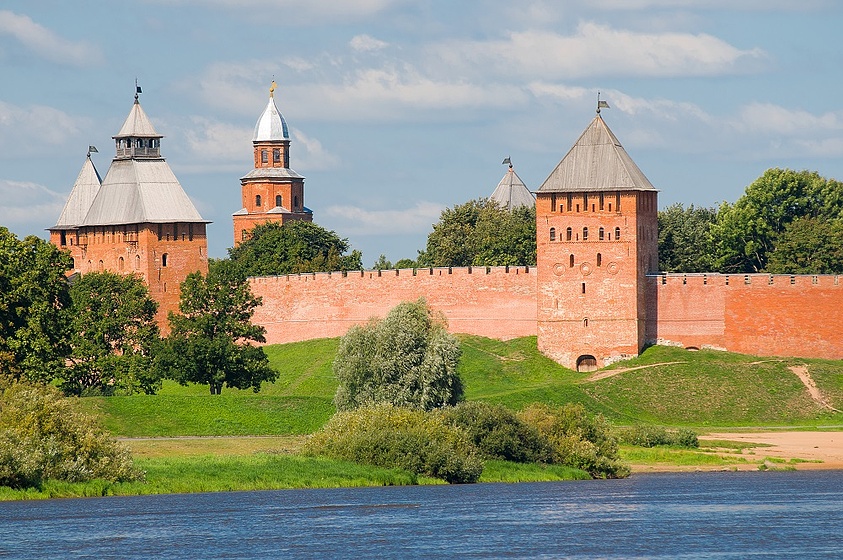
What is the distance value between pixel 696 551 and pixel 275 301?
42.3 meters

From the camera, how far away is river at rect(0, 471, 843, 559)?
118ft

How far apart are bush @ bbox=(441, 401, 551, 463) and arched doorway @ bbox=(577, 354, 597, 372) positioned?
A: 17.7m

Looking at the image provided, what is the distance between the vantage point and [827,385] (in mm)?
62125

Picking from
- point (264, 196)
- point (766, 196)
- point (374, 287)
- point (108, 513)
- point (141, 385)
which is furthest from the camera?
point (264, 196)

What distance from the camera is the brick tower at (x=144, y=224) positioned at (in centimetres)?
7644

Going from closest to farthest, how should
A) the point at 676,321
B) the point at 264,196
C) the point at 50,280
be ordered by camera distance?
the point at 50,280 < the point at 676,321 < the point at 264,196

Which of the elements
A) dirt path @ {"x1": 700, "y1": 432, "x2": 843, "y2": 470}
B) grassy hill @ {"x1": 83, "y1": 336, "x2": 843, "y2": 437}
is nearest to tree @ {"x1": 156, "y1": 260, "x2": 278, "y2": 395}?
grassy hill @ {"x1": 83, "y1": 336, "x2": 843, "y2": 437}

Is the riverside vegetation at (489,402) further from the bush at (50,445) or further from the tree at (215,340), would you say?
the tree at (215,340)

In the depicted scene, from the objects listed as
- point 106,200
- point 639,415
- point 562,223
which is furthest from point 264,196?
point 639,415

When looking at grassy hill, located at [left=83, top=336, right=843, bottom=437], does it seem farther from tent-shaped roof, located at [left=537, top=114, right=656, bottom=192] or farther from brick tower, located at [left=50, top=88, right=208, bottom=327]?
brick tower, located at [left=50, top=88, right=208, bottom=327]

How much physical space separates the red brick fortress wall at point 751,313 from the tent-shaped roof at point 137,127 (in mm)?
22339

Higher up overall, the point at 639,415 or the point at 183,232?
the point at 183,232

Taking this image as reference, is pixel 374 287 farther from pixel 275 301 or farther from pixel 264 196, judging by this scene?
pixel 264 196

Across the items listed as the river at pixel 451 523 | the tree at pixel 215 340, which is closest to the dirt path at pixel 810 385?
the river at pixel 451 523
